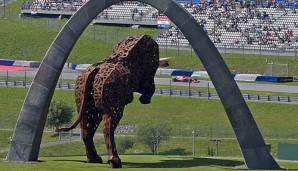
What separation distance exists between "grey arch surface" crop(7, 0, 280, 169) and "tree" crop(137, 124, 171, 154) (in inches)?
700

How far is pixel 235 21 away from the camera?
116m

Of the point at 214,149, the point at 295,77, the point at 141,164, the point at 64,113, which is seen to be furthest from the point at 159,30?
the point at 141,164

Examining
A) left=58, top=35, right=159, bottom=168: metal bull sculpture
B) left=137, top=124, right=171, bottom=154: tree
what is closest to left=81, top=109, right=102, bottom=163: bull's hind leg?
left=58, top=35, right=159, bottom=168: metal bull sculpture

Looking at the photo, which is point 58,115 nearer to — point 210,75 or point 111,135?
point 210,75

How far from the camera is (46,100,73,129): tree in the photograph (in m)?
78.2

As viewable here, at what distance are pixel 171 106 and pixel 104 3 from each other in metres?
33.5

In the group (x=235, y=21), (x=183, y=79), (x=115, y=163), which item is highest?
(x=115, y=163)

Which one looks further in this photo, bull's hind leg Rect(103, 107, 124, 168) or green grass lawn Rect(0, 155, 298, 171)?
bull's hind leg Rect(103, 107, 124, 168)

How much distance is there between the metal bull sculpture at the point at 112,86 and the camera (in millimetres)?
52125

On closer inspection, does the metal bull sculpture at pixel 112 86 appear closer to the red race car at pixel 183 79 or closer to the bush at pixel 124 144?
the bush at pixel 124 144

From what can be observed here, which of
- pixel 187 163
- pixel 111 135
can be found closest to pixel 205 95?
pixel 187 163

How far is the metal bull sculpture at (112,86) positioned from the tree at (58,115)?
75.6 feet

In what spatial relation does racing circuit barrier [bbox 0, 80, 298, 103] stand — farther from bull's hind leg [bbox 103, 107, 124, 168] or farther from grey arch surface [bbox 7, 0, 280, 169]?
bull's hind leg [bbox 103, 107, 124, 168]

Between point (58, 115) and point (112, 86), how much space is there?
87.1ft
